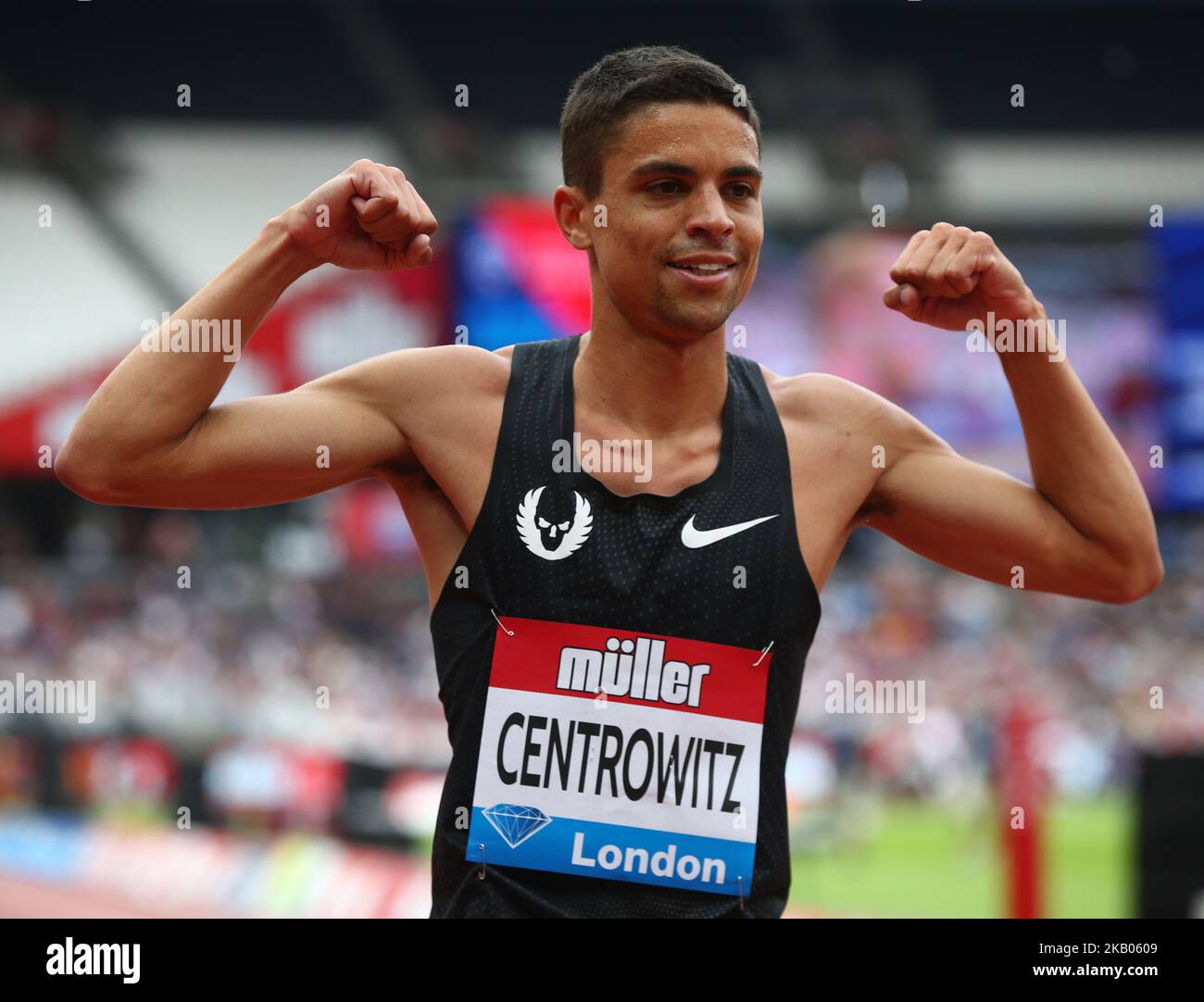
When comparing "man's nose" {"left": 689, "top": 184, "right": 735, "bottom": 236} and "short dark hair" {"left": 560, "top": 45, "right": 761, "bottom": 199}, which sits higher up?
"short dark hair" {"left": 560, "top": 45, "right": 761, "bottom": 199}

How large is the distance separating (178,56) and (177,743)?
44.0 ft

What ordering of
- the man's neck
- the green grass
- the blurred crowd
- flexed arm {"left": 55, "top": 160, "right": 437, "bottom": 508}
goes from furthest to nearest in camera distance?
1. the blurred crowd
2. the green grass
3. the man's neck
4. flexed arm {"left": 55, "top": 160, "right": 437, "bottom": 508}

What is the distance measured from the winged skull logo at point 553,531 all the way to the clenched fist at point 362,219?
0.48 metres

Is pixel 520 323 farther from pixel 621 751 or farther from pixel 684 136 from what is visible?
pixel 621 751

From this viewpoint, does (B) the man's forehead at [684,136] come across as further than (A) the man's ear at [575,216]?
No

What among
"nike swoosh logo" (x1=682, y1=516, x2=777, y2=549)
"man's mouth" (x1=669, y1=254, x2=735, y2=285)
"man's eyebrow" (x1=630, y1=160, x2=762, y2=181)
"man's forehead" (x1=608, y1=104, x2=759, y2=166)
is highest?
"man's forehead" (x1=608, y1=104, x2=759, y2=166)

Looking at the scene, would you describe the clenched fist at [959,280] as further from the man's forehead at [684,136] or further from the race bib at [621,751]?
the race bib at [621,751]

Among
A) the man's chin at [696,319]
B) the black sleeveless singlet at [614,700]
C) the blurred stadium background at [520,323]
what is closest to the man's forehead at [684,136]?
the man's chin at [696,319]

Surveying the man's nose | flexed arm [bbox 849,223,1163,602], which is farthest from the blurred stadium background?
the man's nose

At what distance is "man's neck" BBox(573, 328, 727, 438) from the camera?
2688mm

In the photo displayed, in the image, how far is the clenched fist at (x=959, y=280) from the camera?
259 centimetres

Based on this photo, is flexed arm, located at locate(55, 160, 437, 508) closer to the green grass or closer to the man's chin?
the man's chin

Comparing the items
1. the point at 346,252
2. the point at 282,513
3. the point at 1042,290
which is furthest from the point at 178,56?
the point at 346,252

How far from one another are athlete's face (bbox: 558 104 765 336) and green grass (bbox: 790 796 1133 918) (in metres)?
7.54
